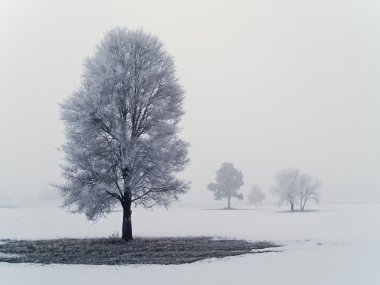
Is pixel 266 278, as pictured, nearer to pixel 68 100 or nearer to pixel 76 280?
pixel 76 280

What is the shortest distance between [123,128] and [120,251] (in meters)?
8.16

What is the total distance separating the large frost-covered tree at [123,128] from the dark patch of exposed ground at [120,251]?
2404 mm

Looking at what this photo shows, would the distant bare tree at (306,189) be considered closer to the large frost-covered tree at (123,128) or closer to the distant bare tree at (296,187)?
the distant bare tree at (296,187)

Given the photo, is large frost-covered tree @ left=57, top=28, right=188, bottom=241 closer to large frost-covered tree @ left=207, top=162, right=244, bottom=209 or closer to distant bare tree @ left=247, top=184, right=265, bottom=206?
large frost-covered tree @ left=207, top=162, right=244, bottom=209

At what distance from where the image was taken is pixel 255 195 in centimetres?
15150

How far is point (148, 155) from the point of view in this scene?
24781 mm

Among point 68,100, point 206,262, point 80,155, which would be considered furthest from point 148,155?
point 206,262

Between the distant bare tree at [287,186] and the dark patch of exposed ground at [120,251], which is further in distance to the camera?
the distant bare tree at [287,186]

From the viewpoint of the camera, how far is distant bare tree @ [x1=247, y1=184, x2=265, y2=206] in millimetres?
151000

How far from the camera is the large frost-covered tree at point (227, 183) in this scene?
104 m

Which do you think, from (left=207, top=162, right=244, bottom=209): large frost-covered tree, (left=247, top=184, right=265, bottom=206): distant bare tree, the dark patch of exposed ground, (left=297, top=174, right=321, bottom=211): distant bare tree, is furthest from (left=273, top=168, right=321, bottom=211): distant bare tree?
the dark patch of exposed ground

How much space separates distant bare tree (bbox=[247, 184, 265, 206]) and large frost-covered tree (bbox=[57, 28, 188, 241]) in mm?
128931

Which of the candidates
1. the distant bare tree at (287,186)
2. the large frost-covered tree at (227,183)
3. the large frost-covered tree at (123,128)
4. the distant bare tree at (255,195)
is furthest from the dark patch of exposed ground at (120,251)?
the distant bare tree at (255,195)

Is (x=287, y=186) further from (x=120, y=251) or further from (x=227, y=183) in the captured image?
(x=120, y=251)
